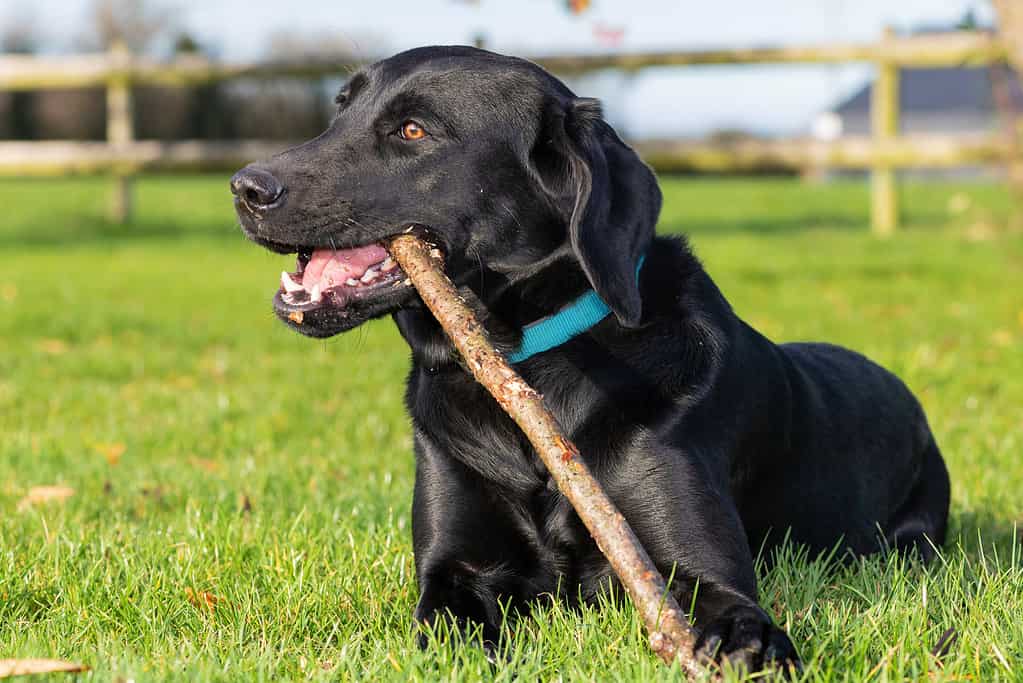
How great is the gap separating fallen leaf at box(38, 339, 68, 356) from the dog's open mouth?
5150 mm

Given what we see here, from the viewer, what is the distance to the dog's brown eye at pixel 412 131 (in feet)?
9.86

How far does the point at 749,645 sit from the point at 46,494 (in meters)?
2.81

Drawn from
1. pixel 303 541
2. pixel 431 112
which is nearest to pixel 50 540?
pixel 303 541

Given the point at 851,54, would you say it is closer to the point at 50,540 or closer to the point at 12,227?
the point at 12,227

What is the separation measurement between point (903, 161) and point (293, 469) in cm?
948

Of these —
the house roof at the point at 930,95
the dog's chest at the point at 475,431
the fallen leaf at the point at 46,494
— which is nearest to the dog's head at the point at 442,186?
the dog's chest at the point at 475,431

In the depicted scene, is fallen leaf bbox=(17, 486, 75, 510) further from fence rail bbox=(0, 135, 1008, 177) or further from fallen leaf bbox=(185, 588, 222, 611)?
fence rail bbox=(0, 135, 1008, 177)

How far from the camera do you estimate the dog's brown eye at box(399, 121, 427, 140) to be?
3.01 m

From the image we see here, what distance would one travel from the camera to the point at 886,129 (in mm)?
13789

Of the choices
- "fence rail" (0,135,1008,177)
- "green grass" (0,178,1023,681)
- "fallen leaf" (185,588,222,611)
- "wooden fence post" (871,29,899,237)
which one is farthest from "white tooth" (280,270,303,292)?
"wooden fence post" (871,29,899,237)

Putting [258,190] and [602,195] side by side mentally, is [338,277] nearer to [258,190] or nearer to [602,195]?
[258,190]

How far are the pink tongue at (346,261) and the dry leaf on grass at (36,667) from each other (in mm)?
1082

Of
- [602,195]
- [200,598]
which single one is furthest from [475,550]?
[602,195]

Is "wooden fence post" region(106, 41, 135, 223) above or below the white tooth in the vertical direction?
below
